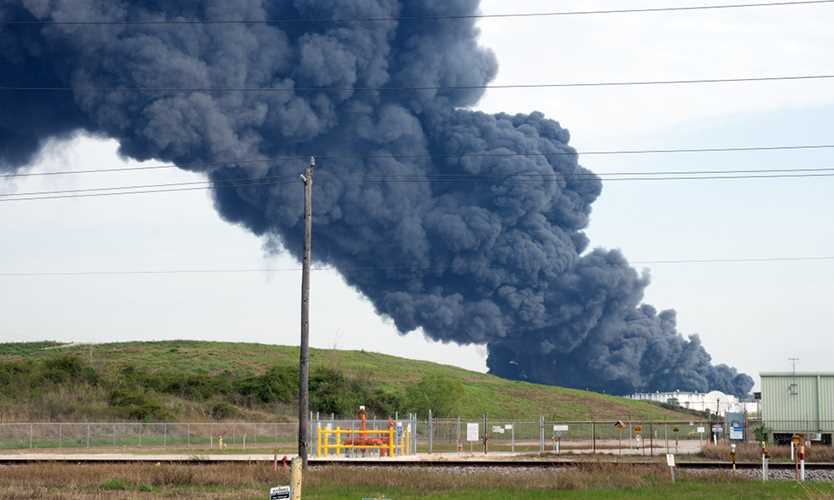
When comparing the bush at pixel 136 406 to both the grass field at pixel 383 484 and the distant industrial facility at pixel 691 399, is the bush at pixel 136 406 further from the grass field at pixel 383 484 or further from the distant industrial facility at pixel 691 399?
the distant industrial facility at pixel 691 399

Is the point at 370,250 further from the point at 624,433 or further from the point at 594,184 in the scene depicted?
the point at 624,433

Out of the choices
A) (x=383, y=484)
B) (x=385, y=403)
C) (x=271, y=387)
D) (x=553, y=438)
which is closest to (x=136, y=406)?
(x=271, y=387)

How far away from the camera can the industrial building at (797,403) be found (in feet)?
206

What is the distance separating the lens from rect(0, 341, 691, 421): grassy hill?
79.4 metres

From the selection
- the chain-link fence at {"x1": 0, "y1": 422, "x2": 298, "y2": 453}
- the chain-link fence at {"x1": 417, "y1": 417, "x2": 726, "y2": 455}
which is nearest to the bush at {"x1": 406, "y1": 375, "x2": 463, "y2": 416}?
the chain-link fence at {"x1": 417, "y1": 417, "x2": 726, "y2": 455}

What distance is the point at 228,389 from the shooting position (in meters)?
89.6

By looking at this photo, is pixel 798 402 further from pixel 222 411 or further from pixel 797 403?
pixel 222 411

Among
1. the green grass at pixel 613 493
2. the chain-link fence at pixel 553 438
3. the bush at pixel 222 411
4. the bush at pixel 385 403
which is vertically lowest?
the green grass at pixel 613 493

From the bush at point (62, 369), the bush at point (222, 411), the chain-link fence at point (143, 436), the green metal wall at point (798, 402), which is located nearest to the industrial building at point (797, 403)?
the green metal wall at point (798, 402)

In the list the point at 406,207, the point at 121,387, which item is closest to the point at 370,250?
the point at 406,207

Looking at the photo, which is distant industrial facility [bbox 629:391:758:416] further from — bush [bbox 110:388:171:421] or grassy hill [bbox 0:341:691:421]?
bush [bbox 110:388:171:421]

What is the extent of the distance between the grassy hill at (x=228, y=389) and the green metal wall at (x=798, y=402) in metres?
30.7

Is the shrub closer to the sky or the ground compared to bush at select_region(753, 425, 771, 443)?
closer to the ground

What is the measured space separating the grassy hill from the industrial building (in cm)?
3067
